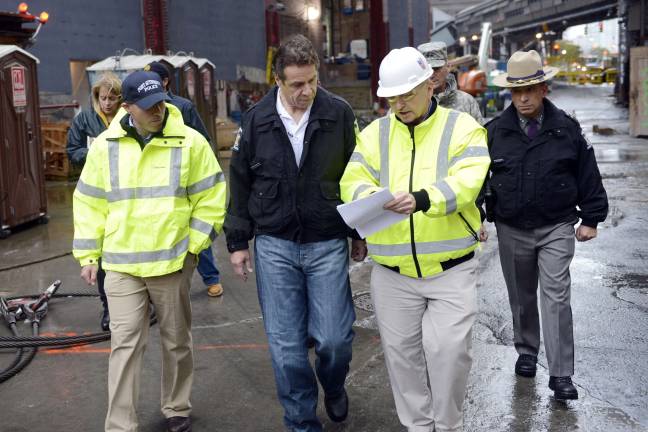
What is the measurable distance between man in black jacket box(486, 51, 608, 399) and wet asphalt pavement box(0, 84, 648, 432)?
1.23 feet

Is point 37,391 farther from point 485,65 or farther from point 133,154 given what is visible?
point 485,65

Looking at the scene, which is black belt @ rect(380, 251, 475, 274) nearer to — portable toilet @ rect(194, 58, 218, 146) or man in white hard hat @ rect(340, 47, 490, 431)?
man in white hard hat @ rect(340, 47, 490, 431)

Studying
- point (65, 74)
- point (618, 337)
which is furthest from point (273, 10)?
point (618, 337)

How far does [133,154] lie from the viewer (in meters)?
4.25

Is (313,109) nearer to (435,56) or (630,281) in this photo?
(435,56)

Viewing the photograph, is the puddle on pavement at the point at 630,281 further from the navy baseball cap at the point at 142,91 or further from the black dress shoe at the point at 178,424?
the navy baseball cap at the point at 142,91

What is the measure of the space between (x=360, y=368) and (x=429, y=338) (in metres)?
1.63

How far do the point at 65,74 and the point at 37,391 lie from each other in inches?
667

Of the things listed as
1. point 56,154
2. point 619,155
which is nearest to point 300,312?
point 56,154

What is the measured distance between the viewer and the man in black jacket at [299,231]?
420 cm

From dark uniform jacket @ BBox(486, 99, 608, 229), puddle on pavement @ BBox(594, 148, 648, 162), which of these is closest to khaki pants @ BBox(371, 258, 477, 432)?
dark uniform jacket @ BBox(486, 99, 608, 229)

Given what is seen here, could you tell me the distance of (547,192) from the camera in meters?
4.74

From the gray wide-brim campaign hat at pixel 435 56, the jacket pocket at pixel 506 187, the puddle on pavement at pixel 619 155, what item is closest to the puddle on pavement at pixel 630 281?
the gray wide-brim campaign hat at pixel 435 56

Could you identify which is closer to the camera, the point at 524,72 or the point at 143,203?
the point at 143,203
